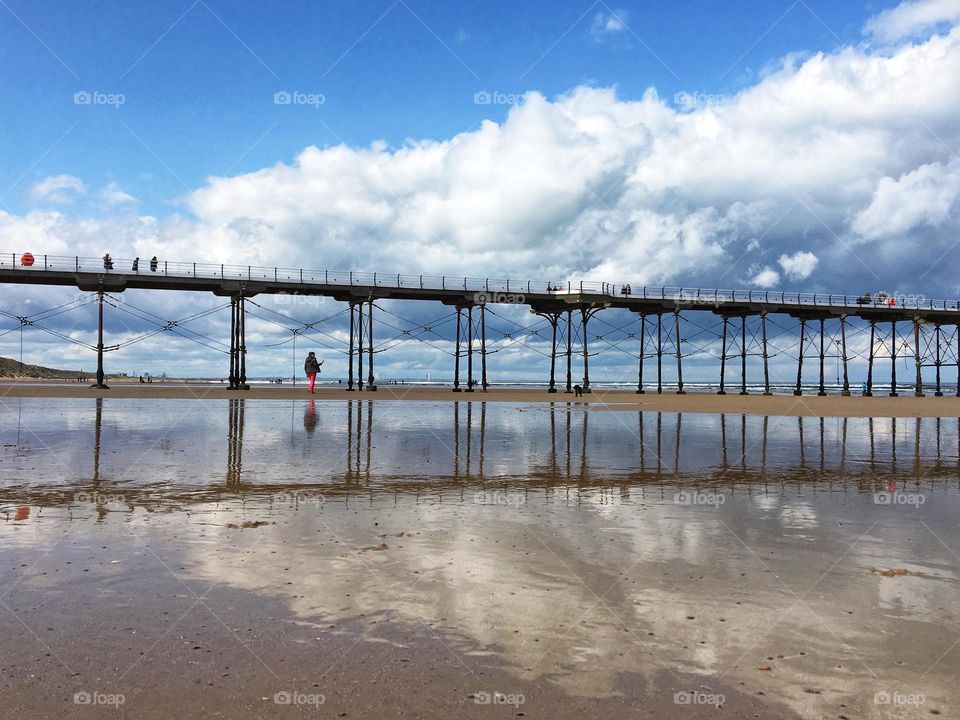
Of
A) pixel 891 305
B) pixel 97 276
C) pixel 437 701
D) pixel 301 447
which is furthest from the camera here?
pixel 891 305

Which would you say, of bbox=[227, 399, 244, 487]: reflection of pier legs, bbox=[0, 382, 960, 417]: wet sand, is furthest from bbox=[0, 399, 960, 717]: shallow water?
bbox=[0, 382, 960, 417]: wet sand

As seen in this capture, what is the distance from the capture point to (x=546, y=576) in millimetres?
5457

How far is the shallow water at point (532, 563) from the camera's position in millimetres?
3811

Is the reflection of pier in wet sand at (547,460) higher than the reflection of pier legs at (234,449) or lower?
→ lower

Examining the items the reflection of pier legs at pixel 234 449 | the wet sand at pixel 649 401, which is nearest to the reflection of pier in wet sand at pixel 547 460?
the reflection of pier legs at pixel 234 449

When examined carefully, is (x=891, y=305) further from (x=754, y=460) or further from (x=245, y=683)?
(x=245, y=683)

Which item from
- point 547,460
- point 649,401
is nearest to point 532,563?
point 547,460

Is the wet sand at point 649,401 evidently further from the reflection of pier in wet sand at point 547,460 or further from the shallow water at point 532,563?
the shallow water at point 532,563

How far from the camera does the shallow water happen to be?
12.5ft

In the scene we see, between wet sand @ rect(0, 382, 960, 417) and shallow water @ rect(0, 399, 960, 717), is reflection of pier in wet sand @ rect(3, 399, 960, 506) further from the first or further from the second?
wet sand @ rect(0, 382, 960, 417)

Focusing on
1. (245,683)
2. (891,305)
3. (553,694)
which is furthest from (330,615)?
(891,305)

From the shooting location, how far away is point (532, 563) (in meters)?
5.85

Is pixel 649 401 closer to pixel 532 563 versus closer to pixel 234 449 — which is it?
pixel 234 449

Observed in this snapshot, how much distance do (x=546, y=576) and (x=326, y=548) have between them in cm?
217
